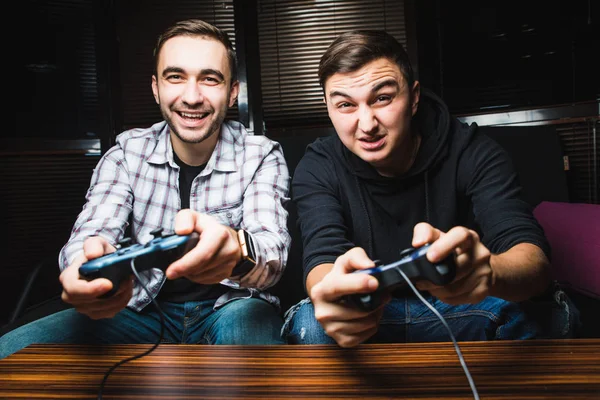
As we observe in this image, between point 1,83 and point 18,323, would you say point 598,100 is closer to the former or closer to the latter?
point 18,323

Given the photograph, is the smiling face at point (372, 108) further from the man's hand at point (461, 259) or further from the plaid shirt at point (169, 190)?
the man's hand at point (461, 259)

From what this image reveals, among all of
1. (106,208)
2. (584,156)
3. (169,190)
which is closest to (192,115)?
(169,190)

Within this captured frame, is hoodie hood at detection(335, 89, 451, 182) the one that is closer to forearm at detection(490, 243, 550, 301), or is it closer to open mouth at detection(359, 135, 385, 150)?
open mouth at detection(359, 135, 385, 150)

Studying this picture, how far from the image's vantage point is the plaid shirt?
1324mm

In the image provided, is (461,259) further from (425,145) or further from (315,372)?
(425,145)

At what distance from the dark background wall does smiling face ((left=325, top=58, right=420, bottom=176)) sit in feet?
3.66

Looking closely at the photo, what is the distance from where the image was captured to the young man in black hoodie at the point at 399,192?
112 centimetres

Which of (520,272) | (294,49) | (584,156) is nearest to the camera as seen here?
(520,272)

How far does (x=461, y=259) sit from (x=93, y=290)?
1.79 feet

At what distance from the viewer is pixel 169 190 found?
4.75 feet

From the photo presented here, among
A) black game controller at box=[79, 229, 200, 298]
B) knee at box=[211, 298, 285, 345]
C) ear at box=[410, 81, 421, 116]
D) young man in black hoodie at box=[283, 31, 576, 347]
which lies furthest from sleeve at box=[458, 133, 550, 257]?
black game controller at box=[79, 229, 200, 298]

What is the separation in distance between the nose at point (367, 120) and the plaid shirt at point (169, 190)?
0.30 meters

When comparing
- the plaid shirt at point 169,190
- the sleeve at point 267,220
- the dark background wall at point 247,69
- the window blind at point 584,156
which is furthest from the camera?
the dark background wall at point 247,69

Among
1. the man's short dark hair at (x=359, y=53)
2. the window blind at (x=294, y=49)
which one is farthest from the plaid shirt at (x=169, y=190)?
the window blind at (x=294, y=49)
